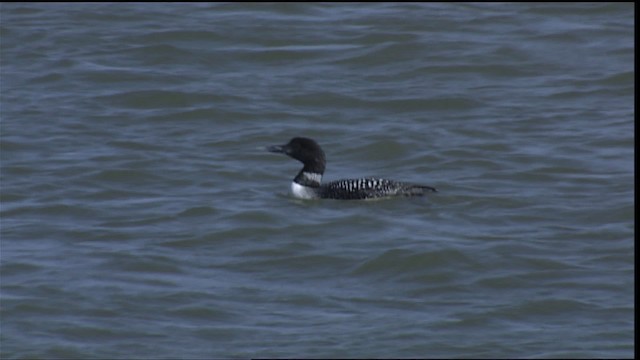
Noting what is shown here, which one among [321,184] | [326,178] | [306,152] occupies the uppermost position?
[306,152]

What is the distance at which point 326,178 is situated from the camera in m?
15.9

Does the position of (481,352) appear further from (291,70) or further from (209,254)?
(291,70)

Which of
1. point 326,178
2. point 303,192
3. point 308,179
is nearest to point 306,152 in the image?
point 308,179

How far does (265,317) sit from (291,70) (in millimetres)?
7807

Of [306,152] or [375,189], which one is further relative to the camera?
[306,152]

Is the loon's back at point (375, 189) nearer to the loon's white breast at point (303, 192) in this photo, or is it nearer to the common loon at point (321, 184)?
the common loon at point (321, 184)

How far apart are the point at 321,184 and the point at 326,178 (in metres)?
0.71

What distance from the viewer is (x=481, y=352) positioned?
1080cm

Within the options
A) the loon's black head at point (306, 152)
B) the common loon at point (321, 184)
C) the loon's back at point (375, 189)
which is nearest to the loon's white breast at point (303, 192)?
the common loon at point (321, 184)

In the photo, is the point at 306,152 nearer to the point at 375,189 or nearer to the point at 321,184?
the point at 321,184

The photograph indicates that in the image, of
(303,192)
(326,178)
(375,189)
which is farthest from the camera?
(326,178)

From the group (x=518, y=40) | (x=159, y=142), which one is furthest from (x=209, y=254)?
(x=518, y=40)

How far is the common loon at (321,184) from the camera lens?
14680mm

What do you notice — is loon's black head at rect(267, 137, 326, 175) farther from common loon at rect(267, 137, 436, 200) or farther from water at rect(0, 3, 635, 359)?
water at rect(0, 3, 635, 359)
